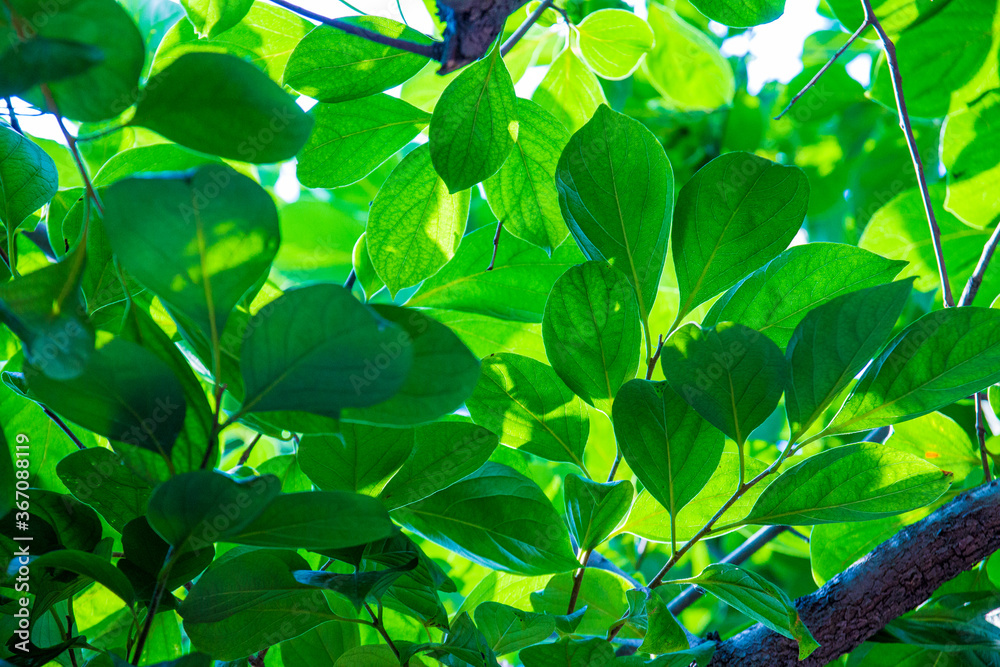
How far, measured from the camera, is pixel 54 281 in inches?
10.8

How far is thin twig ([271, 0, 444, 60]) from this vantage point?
0.38m

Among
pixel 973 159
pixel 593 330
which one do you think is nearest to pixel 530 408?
pixel 593 330

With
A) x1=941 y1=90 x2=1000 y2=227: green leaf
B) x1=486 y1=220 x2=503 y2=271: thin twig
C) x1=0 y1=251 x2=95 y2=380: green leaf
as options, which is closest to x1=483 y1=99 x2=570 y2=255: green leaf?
x1=486 y1=220 x2=503 y2=271: thin twig

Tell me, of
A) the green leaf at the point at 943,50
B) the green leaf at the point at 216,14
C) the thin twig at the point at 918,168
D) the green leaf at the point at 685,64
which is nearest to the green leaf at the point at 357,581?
the green leaf at the point at 216,14

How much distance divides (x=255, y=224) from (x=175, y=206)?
0.03 meters

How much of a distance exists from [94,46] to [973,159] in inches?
30.5

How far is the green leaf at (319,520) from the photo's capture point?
0.95ft

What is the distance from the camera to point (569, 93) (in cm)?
66

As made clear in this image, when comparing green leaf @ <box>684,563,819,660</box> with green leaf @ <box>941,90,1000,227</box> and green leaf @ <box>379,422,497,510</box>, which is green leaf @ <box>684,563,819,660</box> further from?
green leaf @ <box>941,90,1000,227</box>

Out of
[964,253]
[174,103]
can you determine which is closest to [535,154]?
[174,103]

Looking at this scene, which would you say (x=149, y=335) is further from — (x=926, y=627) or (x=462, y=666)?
(x=926, y=627)

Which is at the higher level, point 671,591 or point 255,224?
point 255,224

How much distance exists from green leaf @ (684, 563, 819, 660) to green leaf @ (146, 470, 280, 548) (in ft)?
0.87

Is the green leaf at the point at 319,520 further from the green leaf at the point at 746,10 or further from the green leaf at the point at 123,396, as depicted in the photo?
the green leaf at the point at 746,10
